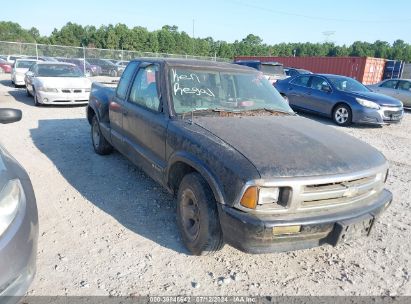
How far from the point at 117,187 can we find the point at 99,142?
4.95ft

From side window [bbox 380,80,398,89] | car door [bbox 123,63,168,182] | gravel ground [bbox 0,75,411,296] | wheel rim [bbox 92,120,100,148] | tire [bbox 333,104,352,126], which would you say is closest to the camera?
gravel ground [bbox 0,75,411,296]

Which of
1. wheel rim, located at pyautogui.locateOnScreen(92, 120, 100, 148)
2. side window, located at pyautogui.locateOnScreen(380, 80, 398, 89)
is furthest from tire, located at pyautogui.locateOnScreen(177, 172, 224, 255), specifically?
side window, located at pyautogui.locateOnScreen(380, 80, 398, 89)

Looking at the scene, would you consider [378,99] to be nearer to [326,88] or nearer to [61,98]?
[326,88]

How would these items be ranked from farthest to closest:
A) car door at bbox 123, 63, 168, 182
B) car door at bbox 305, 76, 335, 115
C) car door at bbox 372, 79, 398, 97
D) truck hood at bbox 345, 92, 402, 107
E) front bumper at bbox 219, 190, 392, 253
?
car door at bbox 372, 79, 398, 97
car door at bbox 305, 76, 335, 115
truck hood at bbox 345, 92, 402, 107
car door at bbox 123, 63, 168, 182
front bumper at bbox 219, 190, 392, 253

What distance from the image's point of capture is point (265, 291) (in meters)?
2.70

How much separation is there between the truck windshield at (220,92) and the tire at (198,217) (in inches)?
34.7

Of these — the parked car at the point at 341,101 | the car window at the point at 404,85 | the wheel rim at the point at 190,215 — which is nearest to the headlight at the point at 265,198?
the wheel rim at the point at 190,215

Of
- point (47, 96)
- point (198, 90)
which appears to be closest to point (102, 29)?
point (47, 96)

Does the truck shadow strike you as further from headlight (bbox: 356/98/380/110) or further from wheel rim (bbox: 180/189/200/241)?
headlight (bbox: 356/98/380/110)

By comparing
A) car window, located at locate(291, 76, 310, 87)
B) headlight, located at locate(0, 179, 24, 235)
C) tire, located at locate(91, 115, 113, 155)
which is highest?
car window, located at locate(291, 76, 310, 87)

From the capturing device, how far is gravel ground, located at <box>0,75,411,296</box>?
8.94ft

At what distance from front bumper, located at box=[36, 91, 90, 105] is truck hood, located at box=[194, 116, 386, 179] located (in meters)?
8.22

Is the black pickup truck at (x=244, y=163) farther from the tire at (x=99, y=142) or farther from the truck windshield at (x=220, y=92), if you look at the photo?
the tire at (x=99, y=142)

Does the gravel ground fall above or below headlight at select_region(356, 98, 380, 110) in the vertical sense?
below
